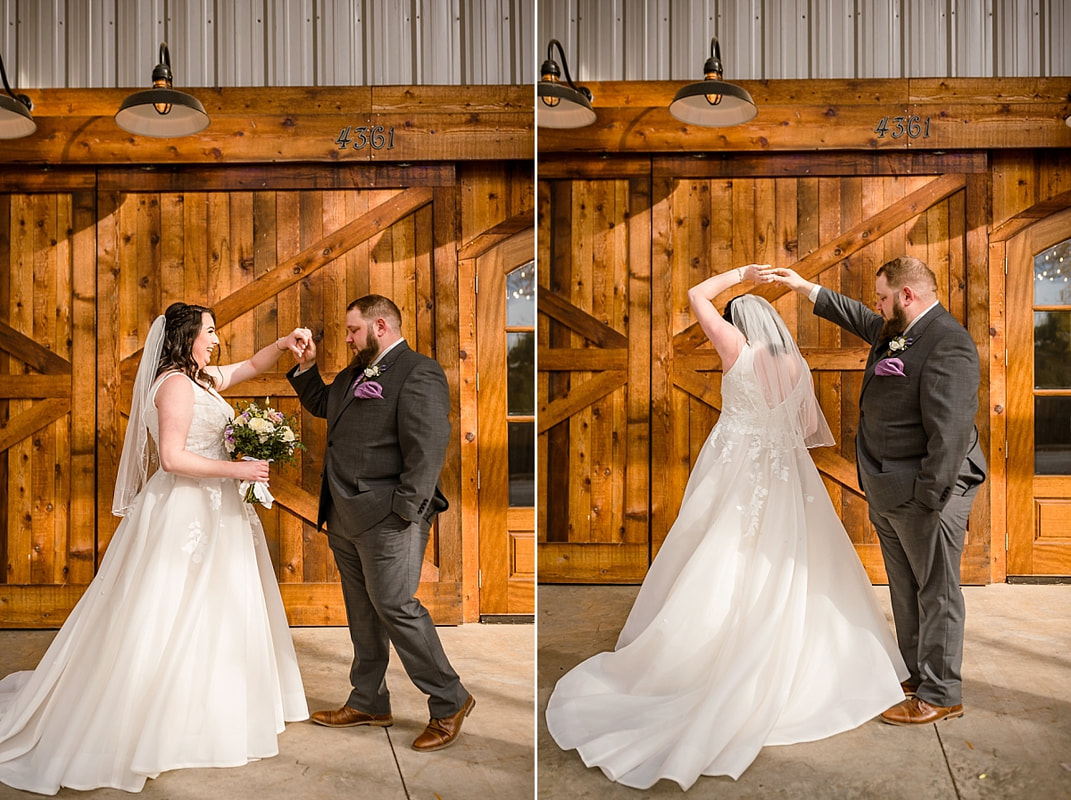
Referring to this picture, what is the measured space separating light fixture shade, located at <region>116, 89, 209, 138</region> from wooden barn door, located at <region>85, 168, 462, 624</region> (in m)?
0.12

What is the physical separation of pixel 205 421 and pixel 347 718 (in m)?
0.97

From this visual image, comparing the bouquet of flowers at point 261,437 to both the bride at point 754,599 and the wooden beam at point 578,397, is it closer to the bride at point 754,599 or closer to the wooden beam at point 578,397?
the wooden beam at point 578,397

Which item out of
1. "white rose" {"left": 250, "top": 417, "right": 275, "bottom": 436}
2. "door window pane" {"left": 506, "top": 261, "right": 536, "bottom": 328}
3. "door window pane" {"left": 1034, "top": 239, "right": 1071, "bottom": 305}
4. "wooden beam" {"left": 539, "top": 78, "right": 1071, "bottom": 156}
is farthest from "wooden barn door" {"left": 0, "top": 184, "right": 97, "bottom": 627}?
"door window pane" {"left": 1034, "top": 239, "right": 1071, "bottom": 305}

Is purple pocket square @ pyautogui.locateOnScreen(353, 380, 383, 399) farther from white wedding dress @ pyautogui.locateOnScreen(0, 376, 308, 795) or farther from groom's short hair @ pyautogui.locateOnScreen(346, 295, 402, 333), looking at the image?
white wedding dress @ pyautogui.locateOnScreen(0, 376, 308, 795)

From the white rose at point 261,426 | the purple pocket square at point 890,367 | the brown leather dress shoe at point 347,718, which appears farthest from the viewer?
the brown leather dress shoe at point 347,718

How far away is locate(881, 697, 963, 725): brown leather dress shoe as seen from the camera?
202 centimetres

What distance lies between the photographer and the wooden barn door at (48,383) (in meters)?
2.14

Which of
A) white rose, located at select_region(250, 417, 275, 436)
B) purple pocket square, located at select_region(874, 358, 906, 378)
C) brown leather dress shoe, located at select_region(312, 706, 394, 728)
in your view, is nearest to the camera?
purple pocket square, located at select_region(874, 358, 906, 378)

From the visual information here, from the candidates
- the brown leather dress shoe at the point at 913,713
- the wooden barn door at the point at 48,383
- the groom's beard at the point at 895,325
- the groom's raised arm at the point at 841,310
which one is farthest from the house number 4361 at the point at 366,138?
the brown leather dress shoe at the point at 913,713

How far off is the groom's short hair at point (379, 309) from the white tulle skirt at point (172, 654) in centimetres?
67

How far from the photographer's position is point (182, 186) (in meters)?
2.12

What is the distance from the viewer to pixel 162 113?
2104mm

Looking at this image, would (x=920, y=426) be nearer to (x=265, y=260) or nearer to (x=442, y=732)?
(x=442, y=732)

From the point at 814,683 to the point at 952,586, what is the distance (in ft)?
1.53
